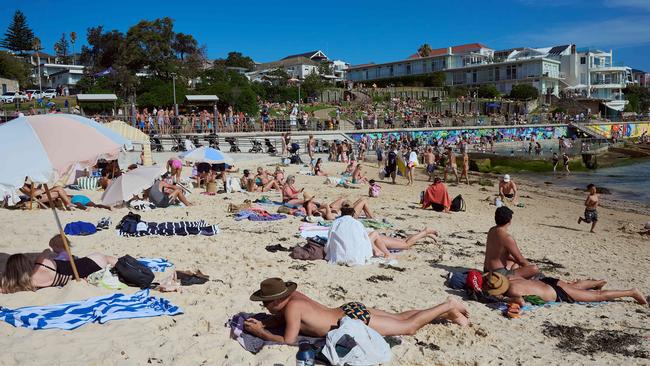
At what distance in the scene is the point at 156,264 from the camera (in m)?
6.50

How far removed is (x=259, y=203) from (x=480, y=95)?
202 feet

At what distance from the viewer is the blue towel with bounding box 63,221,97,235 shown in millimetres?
8102

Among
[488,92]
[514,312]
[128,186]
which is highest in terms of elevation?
[488,92]

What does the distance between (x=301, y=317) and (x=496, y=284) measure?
7.92 ft

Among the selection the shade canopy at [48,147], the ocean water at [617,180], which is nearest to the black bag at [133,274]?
the shade canopy at [48,147]

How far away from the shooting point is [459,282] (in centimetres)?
599

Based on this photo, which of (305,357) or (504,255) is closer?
(305,357)

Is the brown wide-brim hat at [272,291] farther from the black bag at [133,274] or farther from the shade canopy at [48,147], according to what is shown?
the shade canopy at [48,147]

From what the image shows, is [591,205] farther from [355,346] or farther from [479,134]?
[479,134]

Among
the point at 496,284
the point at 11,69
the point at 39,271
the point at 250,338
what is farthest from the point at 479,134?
the point at 11,69

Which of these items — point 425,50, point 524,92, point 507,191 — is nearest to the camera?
point 507,191

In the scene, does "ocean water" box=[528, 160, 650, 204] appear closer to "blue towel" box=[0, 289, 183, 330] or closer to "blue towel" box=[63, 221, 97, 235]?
"blue towel" box=[63, 221, 97, 235]

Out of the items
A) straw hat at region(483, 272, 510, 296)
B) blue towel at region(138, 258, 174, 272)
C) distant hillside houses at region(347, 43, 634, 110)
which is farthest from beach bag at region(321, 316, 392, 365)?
distant hillside houses at region(347, 43, 634, 110)

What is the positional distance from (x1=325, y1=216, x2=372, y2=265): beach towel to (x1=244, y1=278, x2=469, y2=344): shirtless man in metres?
2.28
